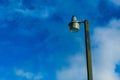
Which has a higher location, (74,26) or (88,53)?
(74,26)

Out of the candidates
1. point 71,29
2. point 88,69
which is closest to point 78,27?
point 71,29

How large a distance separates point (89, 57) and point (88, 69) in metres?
0.46

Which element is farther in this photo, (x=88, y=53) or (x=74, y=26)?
(x=74, y=26)

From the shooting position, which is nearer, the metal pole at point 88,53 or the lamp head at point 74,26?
the metal pole at point 88,53

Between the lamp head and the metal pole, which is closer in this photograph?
the metal pole

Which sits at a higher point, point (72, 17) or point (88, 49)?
point (72, 17)

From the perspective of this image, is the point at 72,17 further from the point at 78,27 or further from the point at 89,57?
the point at 89,57

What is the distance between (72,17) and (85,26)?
1.95 ft

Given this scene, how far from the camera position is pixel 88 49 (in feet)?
68.6

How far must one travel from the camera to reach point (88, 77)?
2028cm

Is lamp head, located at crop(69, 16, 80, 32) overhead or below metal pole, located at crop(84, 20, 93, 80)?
overhead

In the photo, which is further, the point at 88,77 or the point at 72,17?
the point at 72,17

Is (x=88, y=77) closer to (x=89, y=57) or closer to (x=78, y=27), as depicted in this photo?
(x=89, y=57)

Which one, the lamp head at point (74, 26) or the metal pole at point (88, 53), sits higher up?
the lamp head at point (74, 26)
